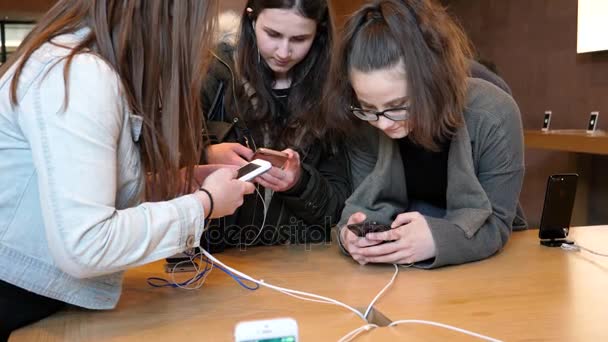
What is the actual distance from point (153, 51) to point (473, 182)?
78 cm

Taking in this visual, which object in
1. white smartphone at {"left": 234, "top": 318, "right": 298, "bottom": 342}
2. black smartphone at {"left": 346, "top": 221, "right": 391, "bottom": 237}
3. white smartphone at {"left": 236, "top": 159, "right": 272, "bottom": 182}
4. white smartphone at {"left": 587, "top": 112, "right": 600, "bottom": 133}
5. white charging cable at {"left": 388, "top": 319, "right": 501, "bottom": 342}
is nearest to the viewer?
white smartphone at {"left": 234, "top": 318, "right": 298, "bottom": 342}

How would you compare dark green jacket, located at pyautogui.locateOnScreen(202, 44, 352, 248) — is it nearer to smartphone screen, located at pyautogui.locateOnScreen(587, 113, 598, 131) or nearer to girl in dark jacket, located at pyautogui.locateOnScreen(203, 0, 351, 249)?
girl in dark jacket, located at pyautogui.locateOnScreen(203, 0, 351, 249)

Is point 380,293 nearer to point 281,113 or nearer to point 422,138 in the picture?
point 422,138

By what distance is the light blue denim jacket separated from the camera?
816mm

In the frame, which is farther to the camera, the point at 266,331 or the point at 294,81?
the point at 294,81

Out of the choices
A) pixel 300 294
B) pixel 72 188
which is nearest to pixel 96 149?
pixel 72 188

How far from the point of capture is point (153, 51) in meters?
0.95

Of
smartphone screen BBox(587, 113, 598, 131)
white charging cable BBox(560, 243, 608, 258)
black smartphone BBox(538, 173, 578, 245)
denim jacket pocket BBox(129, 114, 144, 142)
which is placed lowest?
smartphone screen BBox(587, 113, 598, 131)

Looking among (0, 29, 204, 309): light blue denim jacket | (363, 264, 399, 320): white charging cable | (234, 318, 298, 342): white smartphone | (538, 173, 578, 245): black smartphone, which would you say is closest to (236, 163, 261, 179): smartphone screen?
(0, 29, 204, 309): light blue denim jacket

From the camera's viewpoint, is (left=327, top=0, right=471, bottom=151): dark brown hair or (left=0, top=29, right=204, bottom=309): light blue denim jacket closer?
(left=0, top=29, right=204, bottom=309): light blue denim jacket

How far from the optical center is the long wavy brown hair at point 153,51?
92 cm

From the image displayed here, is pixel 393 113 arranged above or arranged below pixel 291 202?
above

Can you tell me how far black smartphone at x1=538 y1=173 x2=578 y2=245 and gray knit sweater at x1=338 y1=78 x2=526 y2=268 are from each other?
0.09 meters

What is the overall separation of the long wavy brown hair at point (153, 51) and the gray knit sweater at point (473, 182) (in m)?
0.58
